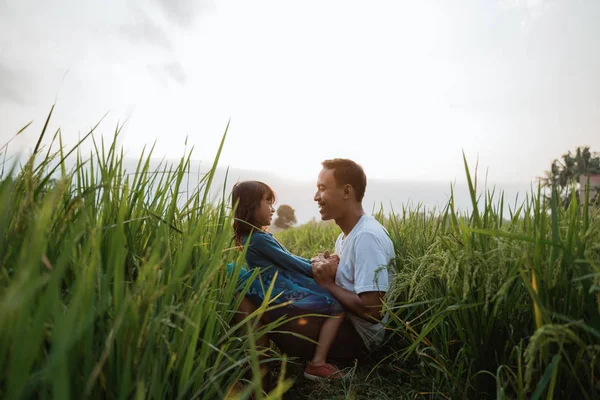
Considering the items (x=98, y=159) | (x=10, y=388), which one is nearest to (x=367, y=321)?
(x=98, y=159)

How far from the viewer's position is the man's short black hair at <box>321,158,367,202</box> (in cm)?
323

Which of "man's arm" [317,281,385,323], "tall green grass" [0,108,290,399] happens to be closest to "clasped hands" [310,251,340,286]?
"man's arm" [317,281,385,323]

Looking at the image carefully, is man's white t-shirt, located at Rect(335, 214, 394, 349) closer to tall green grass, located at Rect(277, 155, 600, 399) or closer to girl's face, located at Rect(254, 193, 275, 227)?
tall green grass, located at Rect(277, 155, 600, 399)

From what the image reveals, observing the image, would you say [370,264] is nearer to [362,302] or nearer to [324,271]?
[362,302]

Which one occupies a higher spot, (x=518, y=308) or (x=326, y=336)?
(x=518, y=308)

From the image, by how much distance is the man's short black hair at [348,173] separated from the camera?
323 cm

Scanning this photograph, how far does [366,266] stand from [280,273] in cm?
66

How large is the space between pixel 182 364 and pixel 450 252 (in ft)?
3.65

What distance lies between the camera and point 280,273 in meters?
2.97

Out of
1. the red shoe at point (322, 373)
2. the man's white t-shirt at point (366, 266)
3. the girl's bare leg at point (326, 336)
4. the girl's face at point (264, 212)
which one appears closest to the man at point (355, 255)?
the man's white t-shirt at point (366, 266)

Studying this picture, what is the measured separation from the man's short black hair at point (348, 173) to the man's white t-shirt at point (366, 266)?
409 millimetres

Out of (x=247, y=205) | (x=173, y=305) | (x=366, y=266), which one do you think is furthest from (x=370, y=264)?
(x=173, y=305)

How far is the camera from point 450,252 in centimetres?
170

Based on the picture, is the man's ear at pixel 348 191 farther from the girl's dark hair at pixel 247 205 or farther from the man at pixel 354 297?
the girl's dark hair at pixel 247 205
